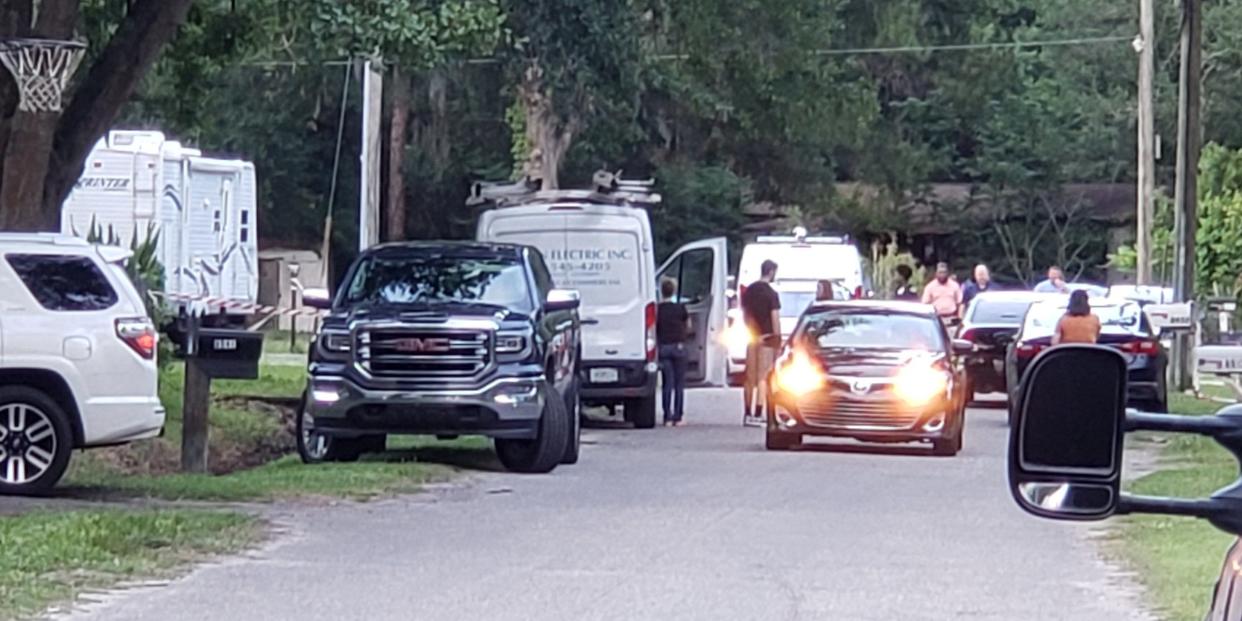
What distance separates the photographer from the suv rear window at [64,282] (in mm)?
16000

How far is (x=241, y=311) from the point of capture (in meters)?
32.1

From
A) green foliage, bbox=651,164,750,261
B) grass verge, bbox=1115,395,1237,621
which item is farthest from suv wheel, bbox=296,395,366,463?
green foliage, bbox=651,164,750,261

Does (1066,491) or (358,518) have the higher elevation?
(1066,491)

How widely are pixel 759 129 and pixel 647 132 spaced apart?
154 inches

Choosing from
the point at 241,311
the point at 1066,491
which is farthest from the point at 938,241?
the point at 1066,491

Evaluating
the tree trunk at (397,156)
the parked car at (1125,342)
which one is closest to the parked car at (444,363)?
the parked car at (1125,342)

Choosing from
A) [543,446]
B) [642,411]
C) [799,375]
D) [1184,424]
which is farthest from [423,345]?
[1184,424]

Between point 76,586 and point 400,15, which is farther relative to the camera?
point 400,15

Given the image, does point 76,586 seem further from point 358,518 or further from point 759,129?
point 759,129

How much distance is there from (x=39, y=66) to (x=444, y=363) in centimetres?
380

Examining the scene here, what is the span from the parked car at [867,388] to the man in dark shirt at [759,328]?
3.13 m

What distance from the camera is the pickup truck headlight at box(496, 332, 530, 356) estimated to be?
18.1 meters

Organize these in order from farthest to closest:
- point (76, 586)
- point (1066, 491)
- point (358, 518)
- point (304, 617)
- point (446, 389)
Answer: point (446, 389), point (358, 518), point (76, 586), point (304, 617), point (1066, 491)

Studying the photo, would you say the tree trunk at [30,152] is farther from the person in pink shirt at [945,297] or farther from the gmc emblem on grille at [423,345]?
the person in pink shirt at [945,297]
